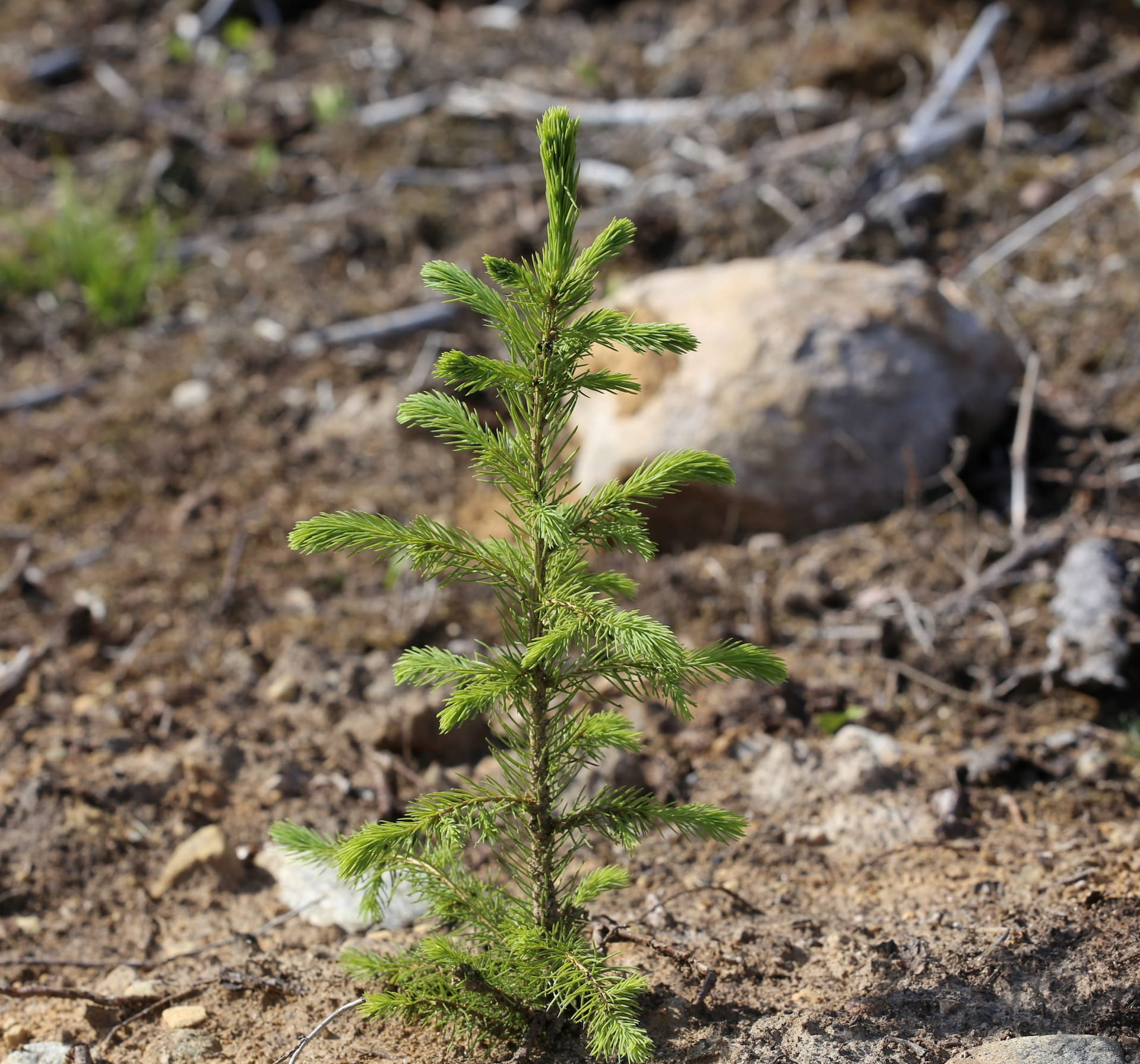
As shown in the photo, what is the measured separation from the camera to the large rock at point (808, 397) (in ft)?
13.9

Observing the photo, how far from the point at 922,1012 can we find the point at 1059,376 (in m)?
3.41

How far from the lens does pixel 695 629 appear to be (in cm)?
396

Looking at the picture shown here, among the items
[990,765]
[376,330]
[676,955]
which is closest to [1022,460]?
[990,765]

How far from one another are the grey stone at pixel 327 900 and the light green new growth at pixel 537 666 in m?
0.52

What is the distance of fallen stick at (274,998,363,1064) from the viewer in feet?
6.82

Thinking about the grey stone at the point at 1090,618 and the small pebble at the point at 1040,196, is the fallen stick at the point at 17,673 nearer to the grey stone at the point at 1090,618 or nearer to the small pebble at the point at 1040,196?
the grey stone at the point at 1090,618

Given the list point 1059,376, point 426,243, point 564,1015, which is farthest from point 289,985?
point 426,243

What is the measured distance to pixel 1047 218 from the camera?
18.1 feet

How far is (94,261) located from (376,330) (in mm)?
1691

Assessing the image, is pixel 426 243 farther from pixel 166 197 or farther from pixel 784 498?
pixel 784 498

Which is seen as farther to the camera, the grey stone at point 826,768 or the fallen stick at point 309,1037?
the grey stone at point 826,768

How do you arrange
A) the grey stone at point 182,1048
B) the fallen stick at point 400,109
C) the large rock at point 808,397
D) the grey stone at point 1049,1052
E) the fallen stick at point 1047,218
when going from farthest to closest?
1. the fallen stick at point 400,109
2. the fallen stick at point 1047,218
3. the large rock at point 808,397
4. the grey stone at point 182,1048
5. the grey stone at point 1049,1052

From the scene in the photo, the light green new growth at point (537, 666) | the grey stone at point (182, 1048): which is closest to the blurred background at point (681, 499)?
the grey stone at point (182, 1048)

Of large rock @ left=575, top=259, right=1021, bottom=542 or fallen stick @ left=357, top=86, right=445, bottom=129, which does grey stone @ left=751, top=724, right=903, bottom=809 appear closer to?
large rock @ left=575, top=259, right=1021, bottom=542
